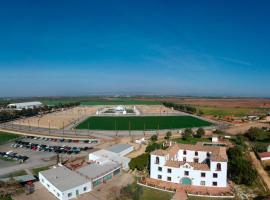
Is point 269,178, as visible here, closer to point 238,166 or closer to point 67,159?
point 238,166

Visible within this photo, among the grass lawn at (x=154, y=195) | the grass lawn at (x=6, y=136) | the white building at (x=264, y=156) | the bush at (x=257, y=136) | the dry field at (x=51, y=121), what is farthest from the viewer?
the dry field at (x=51, y=121)

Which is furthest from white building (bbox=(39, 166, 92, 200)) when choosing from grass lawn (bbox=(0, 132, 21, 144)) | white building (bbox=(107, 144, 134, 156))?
grass lawn (bbox=(0, 132, 21, 144))

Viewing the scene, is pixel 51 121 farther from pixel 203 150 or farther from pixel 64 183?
pixel 203 150

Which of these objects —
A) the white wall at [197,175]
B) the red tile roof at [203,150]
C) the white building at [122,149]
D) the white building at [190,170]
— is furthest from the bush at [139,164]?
the white building at [122,149]

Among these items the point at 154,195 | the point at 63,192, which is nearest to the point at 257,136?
the point at 154,195

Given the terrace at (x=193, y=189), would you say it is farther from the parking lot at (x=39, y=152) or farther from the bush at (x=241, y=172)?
the parking lot at (x=39, y=152)

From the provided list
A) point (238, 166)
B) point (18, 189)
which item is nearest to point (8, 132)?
point (18, 189)
